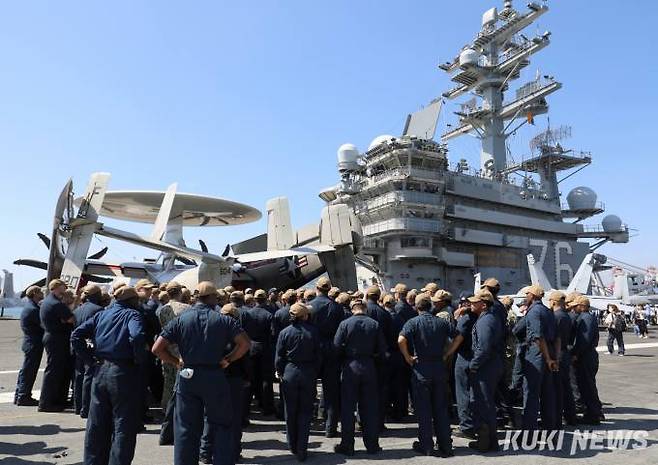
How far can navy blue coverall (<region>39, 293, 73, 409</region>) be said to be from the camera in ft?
26.3

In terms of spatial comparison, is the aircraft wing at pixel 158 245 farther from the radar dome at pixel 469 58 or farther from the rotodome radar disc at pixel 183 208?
the radar dome at pixel 469 58

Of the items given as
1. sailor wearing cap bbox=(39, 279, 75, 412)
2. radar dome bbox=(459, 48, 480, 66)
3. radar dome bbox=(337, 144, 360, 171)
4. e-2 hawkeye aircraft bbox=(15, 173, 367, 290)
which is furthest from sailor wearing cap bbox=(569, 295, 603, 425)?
radar dome bbox=(459, 48, 480, 66)

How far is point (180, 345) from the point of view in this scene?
183 inches

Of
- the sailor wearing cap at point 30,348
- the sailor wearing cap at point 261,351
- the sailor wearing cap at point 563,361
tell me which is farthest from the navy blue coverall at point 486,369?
the sailor wearing cap at point 30,348

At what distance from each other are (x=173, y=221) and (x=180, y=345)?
26347mm

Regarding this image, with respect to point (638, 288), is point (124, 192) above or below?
above

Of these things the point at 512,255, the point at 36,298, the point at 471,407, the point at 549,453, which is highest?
the point at 512,255

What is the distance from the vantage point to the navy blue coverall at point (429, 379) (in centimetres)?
600

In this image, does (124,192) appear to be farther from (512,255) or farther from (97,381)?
(512,255)

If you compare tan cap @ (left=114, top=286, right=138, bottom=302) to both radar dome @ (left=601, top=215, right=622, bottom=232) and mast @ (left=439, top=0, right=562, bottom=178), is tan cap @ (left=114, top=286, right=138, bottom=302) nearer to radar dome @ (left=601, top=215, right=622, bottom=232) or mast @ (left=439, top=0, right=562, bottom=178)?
mast @ (left=439, top=0, right=562, bottom=178)

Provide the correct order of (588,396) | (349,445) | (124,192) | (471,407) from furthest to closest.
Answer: (124,192), (588,396), (471,407), (349,445)

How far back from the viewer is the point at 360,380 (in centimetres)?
605

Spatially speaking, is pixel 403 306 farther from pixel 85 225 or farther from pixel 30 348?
pixel 85 225

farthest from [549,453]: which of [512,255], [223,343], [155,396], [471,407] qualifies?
[512,255]
